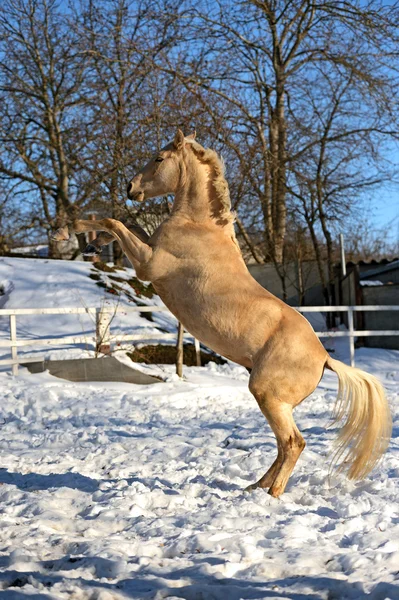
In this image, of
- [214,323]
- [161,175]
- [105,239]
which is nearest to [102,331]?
[105,239]

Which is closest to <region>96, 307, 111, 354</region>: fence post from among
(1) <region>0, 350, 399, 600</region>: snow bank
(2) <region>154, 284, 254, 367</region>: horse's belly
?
(1) <region>0, 350, 399, 600</region>: snow bank

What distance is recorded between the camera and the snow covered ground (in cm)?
309

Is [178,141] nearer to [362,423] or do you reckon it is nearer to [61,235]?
[61,235]

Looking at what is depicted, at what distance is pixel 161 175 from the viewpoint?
4926mm

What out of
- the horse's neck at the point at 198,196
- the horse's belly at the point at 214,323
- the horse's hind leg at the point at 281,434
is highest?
the horse's neck at the point at 198,196

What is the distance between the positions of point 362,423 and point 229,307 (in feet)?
4.45

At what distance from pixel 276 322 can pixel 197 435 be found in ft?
9.94

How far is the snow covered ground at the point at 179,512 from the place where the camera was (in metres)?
3.09

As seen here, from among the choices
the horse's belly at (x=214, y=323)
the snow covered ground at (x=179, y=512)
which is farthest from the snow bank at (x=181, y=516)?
the horse's belly at (x=214, y=323)

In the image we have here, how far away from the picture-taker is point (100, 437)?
7.22 m

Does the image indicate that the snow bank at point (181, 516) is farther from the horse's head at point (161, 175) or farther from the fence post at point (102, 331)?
the fence post at point (102, 331)

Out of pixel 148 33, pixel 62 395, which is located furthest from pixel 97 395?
pixel 148 33

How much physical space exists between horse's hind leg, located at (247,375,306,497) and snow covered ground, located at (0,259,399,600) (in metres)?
0.14

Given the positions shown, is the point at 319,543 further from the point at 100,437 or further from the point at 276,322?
the point at 100,437
